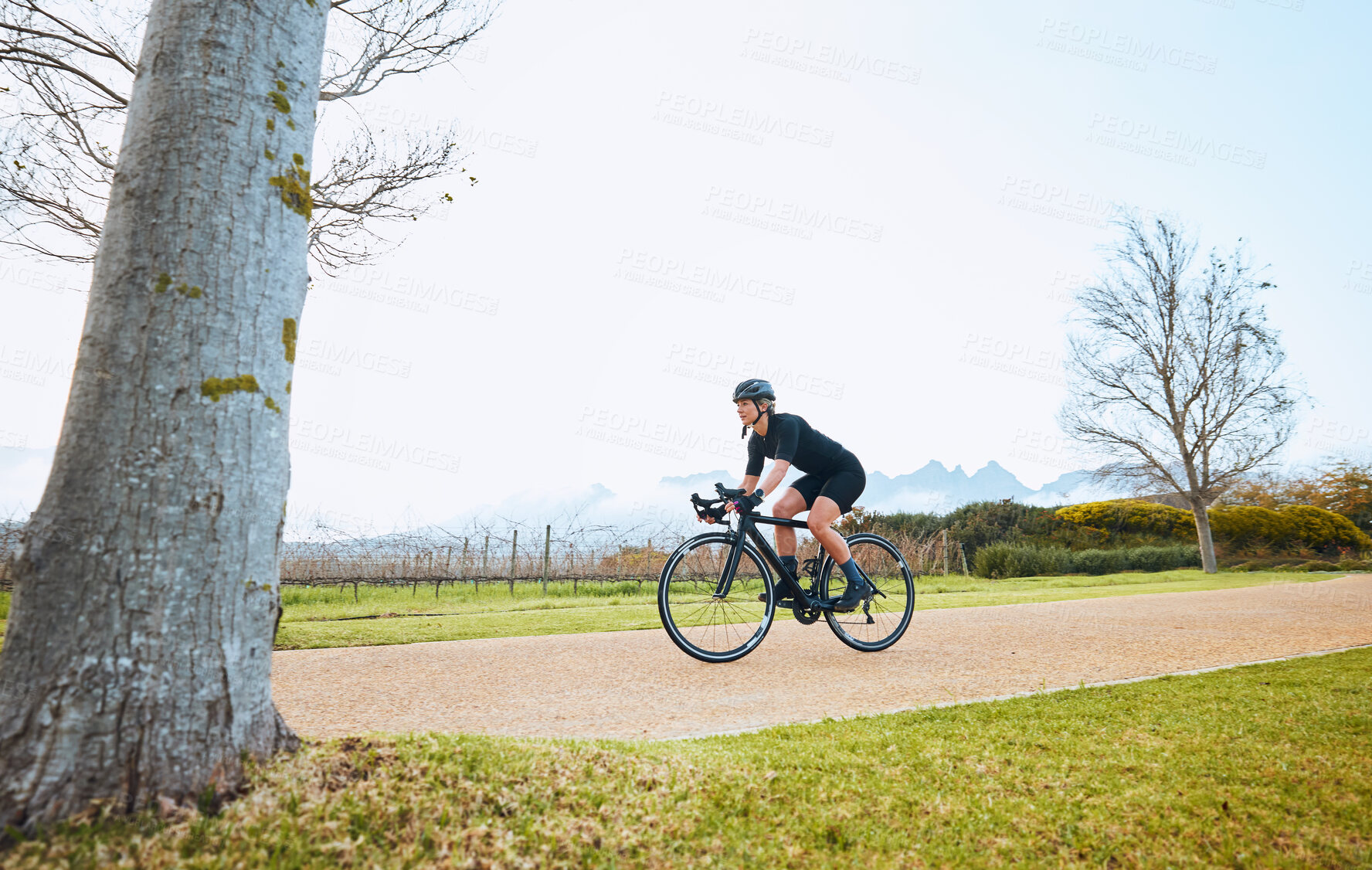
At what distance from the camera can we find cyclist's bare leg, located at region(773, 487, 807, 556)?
5516mm

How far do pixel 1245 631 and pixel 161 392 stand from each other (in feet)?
29.4

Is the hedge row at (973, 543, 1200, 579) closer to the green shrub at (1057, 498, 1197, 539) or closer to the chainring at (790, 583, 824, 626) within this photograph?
the green shrub at (1057, 498, 1197, 539)

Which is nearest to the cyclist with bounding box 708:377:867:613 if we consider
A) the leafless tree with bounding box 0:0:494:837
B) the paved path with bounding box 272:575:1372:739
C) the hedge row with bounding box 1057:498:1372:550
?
the paved path with bounding box 272:575:1372:739

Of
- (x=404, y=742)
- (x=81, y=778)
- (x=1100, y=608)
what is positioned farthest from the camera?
(x=1100, y=608)

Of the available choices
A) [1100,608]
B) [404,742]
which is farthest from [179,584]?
[1100,608]

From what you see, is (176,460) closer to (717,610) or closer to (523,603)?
(717,610)

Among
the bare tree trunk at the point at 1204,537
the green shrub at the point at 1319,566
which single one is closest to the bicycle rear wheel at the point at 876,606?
the bare tree trunk at the point at 1204,537

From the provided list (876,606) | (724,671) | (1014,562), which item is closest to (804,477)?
(876,606)

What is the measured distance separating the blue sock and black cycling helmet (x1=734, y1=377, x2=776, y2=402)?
55.6 inches

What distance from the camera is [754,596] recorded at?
5.95 m

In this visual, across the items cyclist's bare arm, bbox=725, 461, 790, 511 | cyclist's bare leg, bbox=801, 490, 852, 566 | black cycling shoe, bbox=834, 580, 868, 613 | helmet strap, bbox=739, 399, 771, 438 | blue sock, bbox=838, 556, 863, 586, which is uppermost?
helmet strap, bbox=739, 399, 771, 438

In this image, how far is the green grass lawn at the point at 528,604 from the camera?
23.7ft

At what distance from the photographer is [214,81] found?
2.19 meters

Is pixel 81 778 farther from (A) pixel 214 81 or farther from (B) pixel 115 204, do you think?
(A) pixel 214 81
